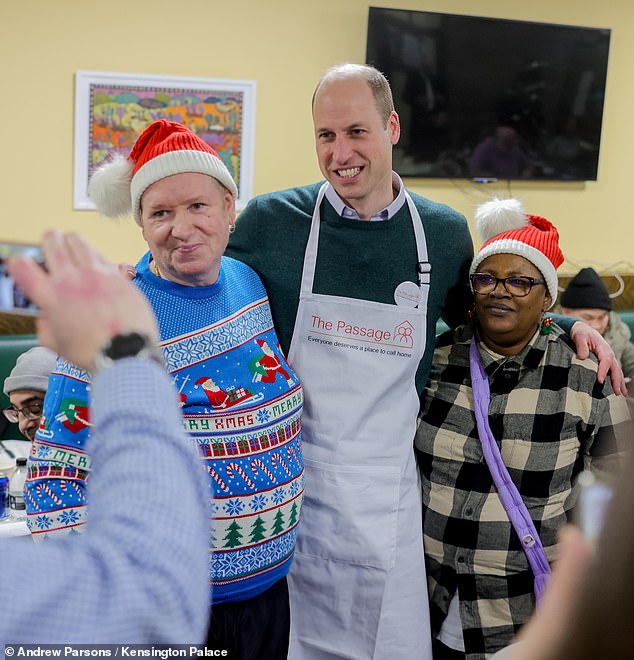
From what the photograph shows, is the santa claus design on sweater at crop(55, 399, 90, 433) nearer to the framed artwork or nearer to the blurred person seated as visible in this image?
the framed artwork

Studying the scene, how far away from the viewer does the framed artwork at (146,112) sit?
3.79 metres

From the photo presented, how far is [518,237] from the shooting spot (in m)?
2.14

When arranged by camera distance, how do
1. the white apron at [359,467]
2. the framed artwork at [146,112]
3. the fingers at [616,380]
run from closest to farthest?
the white apron at [359,467] < the fingers at [616,380] < the framed artwork at [146,112]

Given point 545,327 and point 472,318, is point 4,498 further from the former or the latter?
point 545,327

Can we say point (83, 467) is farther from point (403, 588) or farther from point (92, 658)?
point (403, 588)

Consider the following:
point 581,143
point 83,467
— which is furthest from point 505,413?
point 581,143

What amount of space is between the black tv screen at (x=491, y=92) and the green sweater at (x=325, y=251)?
7.96 ft

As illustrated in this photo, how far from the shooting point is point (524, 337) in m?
2.12

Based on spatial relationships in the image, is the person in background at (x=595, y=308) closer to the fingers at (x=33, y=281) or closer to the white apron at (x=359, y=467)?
the white apron at (x=359, y=467)

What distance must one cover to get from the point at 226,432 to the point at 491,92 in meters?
3.45

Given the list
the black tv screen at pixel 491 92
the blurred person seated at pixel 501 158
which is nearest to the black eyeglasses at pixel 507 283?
the black tv screen at pixel 491 92

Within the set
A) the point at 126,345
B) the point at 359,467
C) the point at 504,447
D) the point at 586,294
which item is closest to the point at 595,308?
the point at 586,294

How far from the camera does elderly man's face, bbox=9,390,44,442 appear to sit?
255 cm

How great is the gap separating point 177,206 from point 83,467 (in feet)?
1.76
